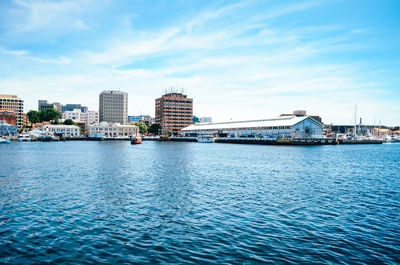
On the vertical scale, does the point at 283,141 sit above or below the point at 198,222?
above

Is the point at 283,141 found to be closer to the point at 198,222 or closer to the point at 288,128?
the point at 288,128

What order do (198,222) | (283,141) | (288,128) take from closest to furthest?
1. (198,222)
2. (283,141)
3. (288,128)

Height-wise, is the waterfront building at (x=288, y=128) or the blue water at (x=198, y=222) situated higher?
the waterfront building at (x=288, y=128)

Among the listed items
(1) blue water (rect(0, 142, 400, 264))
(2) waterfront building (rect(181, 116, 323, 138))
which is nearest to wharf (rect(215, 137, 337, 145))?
(2) waterfront building (rect(181, 116, 323, 138))

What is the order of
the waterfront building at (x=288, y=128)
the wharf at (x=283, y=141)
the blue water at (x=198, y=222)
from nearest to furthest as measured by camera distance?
1. the blue water at (x=198, y=222)
2. the wharf at (x=283, y=141)
3. the waterfront building at (x=288, y=128)

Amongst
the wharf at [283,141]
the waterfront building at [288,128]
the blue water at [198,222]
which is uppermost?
the waterfront building at [288,128]

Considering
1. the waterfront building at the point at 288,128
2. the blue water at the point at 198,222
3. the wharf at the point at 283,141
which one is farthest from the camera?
the waterfront building at the point at 288,128

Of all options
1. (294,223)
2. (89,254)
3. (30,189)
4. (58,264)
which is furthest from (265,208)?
(30,189)

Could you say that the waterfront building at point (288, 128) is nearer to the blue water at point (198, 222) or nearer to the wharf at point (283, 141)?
the wharf at point (283, 141)

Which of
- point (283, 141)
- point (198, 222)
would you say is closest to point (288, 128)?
point (283, 141)

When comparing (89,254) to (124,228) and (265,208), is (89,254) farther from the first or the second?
(265,208)

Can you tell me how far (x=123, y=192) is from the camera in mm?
31094

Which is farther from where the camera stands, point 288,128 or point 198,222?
point 288,128

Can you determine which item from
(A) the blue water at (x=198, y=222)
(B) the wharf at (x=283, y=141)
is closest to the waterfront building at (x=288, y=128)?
(B) the wharf at (x=283, y=141)
